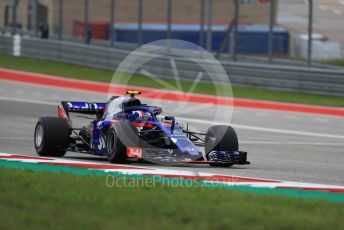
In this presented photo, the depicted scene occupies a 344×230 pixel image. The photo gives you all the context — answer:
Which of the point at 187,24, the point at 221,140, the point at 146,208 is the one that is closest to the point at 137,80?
the point at 187,24

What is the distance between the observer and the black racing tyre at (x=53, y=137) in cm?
1606

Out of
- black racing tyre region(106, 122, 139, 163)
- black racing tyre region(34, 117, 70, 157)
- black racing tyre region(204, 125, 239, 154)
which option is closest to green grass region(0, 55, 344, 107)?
black racing tyre region(34, 117, 70, 157)

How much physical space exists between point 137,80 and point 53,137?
18077mm

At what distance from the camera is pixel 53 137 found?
632 inches

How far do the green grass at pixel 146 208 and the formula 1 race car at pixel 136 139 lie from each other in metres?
3.02

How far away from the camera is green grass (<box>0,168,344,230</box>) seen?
29.5ft

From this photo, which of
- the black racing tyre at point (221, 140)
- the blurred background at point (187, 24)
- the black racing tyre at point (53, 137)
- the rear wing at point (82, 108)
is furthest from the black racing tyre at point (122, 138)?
the blurred background at point (187, 24)

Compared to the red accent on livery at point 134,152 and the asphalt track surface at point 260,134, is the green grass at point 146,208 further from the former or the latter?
the asphalt track surface at point 260,134

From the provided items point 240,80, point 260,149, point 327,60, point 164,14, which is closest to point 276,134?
point 260,149

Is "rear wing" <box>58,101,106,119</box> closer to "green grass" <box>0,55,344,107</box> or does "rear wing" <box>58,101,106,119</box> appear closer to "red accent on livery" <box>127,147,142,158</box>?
"red accent on livery" <box>127,147,142,158</box>

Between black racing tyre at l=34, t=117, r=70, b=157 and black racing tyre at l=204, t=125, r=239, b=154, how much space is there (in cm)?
232

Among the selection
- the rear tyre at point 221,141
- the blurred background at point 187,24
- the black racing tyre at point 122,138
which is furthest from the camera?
the blurred background at point 187,24

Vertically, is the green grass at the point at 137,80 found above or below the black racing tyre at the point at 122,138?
above

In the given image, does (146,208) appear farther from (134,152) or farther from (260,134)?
(260,134)
